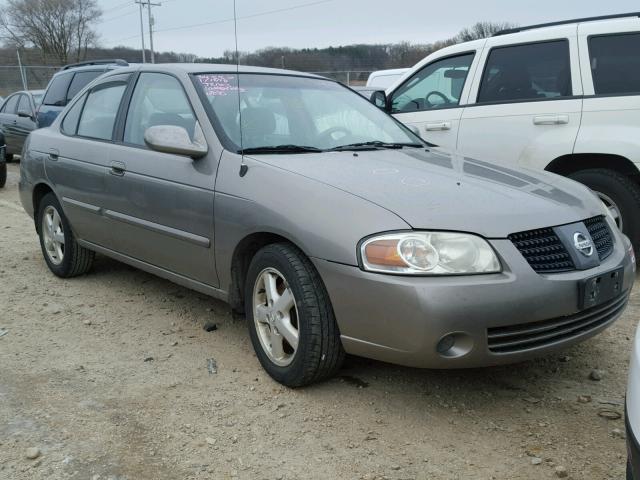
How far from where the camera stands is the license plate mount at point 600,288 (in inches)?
106

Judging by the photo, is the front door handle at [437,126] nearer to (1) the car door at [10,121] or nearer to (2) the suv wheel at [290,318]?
(2) the suv wheel at [290,318]

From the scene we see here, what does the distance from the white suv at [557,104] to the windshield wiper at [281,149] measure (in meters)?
2.00

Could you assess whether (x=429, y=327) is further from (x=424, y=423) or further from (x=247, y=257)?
(x=247, y=257)

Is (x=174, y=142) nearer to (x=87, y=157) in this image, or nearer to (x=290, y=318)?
(x=290, y=318)

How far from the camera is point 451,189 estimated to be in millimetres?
2930

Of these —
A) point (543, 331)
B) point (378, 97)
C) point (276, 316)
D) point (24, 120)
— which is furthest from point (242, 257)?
point (24, 120)

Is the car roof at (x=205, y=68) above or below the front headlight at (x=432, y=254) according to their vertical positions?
above

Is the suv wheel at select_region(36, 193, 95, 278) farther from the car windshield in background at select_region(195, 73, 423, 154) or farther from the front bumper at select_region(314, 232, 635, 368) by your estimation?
the front bumper at select_region(314, 232, 635, 368)

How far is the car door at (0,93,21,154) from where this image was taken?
1262cm

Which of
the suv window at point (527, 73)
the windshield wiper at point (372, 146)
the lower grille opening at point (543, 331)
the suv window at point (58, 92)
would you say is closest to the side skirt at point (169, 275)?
the windshield wiper at point (372, 146)

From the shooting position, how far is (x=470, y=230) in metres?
2.62

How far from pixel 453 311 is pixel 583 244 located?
76cm

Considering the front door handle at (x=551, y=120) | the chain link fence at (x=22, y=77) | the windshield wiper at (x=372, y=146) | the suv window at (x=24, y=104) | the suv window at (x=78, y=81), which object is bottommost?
the windshield wiper at (x=372, y=146)

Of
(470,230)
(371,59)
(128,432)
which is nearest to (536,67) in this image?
(470,230)
